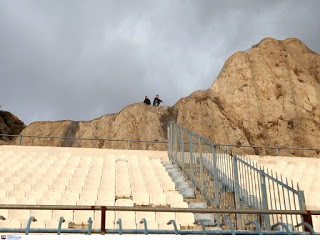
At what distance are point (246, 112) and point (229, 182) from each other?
2236 cm

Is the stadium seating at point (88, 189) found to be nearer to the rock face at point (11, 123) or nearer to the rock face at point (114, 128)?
the rock face at point (114, 128)

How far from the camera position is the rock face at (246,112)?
79.3 ft

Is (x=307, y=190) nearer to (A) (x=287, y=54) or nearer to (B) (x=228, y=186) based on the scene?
(B) (x=228, y=186)

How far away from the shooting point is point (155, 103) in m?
27.5

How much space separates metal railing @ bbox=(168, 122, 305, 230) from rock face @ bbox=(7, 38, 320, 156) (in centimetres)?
1464

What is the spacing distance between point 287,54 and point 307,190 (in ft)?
74.9

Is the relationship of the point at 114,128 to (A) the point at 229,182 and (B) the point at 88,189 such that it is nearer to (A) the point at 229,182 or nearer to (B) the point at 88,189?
(B) the point at 88,189

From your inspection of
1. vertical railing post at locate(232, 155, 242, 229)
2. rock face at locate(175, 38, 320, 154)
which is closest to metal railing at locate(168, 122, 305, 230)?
vertical railing post at locate(232, 155, 242, 229)

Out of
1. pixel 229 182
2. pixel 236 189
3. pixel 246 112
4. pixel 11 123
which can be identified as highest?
pixel 11 123

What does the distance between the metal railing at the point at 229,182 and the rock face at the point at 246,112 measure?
14.6 meters

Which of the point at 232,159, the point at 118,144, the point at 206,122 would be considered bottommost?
the point at 232,159

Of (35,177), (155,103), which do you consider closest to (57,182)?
(35,177)

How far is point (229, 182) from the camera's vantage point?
17.0 feet

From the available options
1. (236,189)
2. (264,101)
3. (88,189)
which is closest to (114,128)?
(264,101)
